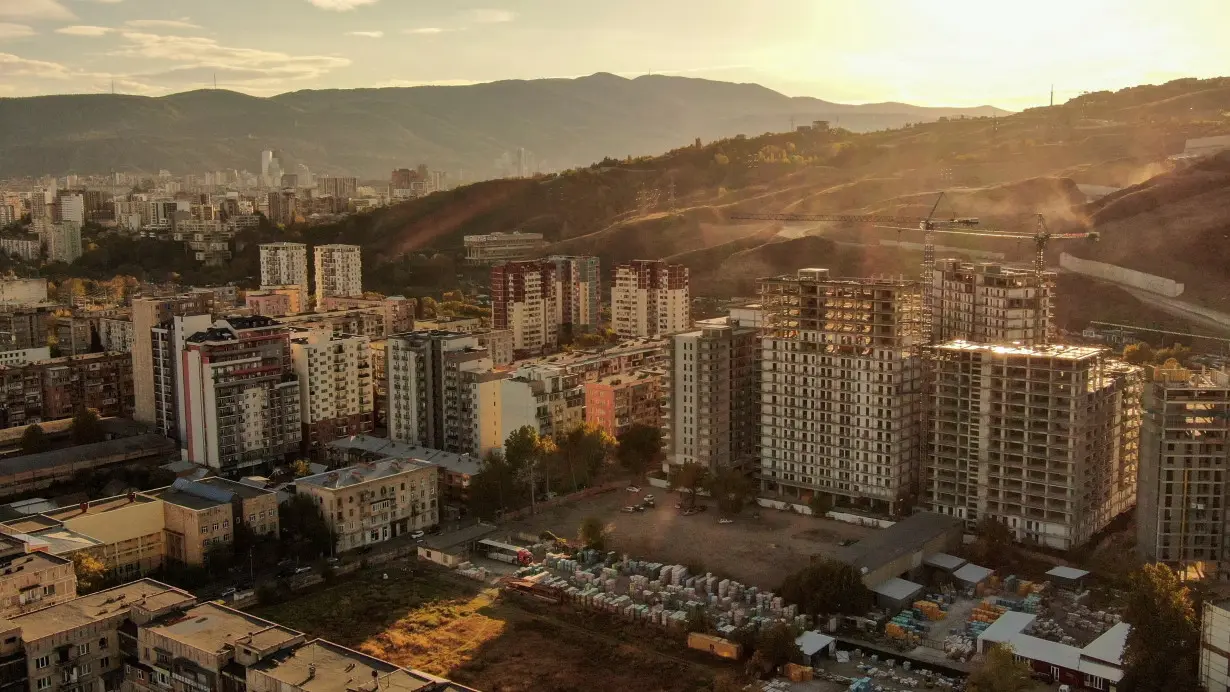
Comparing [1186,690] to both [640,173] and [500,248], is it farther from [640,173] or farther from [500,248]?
[640,173]

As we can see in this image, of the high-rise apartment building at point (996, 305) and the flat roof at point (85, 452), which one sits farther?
the flat roof at point (85, 452)

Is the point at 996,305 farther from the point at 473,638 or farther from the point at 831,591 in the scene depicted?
the point at 473,638

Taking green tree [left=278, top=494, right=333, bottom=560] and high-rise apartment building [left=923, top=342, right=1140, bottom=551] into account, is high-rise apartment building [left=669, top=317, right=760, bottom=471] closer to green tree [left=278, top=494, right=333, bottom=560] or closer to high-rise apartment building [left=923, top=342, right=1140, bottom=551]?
high-rise apartment building [left=923, top=342, right=1140, bottom=551]

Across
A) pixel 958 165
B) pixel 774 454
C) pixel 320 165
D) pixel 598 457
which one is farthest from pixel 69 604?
pixel 320 165

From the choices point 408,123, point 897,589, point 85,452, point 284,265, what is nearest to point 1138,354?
point 897,589

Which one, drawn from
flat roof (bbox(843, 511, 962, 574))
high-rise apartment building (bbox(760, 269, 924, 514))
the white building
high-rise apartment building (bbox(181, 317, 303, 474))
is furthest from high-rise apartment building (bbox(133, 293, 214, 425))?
the white building

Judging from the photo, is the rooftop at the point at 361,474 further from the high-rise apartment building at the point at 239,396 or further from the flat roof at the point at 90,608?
the flat roof at the point at 90,608

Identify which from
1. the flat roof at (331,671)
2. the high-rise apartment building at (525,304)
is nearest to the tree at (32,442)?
the high-rise apartment building at (525,304)
